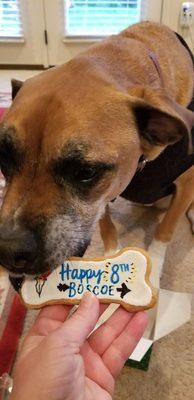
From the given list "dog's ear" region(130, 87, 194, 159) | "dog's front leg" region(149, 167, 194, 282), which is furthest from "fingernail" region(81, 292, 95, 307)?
"dog's front leg" region(149, 167, 194, 282)

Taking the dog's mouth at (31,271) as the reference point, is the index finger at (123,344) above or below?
below

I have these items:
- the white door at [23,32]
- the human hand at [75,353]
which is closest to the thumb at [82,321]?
the human hand at [75,353]

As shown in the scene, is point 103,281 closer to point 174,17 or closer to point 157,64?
point 157,64

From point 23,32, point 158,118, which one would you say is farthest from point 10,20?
point 158,118

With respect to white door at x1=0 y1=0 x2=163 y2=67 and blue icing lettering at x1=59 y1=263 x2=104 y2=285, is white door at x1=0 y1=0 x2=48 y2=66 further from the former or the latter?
→ blue icing lettering at x1=59 y1=263 x2=104 y2=285

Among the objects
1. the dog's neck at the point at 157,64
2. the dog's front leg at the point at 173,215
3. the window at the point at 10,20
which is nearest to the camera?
the dog's neck at the point at 157,64

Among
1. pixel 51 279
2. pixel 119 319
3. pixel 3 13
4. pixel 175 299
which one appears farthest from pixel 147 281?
pixel 3 13

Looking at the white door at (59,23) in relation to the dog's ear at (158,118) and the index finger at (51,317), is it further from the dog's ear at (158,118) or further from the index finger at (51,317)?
the index finger at (51,317)
